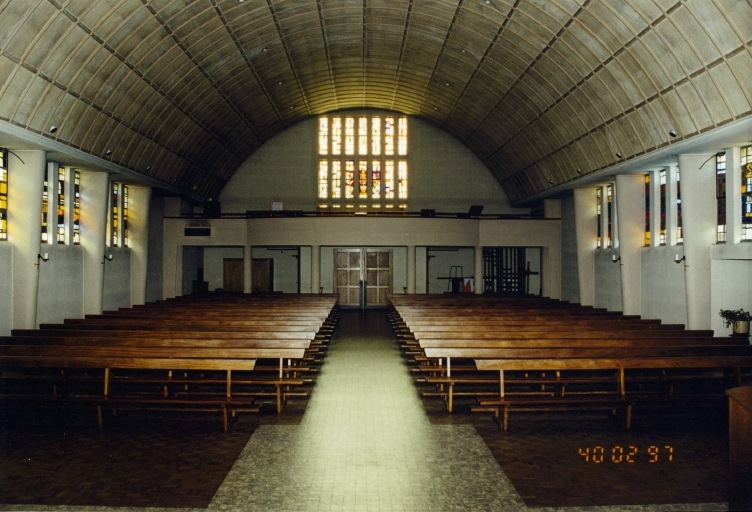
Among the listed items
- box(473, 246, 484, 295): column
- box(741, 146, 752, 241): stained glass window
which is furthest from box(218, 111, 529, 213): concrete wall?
box(741, 146, 752, 241): stained glass window

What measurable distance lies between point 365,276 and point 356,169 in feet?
15.9

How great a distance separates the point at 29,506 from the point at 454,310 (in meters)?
11.6

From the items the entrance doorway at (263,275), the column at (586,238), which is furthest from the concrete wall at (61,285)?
the column at (586,238)

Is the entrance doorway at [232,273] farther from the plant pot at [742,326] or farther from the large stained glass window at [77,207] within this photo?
the plant pot at [742,326]

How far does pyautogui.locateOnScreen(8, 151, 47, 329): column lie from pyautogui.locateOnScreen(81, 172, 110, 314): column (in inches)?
147

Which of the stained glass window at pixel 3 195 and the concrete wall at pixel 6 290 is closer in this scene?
the concrete wall at pixel 6 290

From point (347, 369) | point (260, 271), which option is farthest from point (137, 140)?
point (260, 271)

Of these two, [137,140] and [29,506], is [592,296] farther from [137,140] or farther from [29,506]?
[29,506]

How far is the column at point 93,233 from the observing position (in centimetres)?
1772

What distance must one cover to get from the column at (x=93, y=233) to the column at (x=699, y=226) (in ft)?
47.7

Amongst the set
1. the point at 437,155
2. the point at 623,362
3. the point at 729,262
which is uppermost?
the point at 437,155

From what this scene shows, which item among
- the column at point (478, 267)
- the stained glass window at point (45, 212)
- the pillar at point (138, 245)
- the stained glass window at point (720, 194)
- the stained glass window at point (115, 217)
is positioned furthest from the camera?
the column at point (478, 267)

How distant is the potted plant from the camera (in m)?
13.3

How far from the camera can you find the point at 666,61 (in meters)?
12.5
